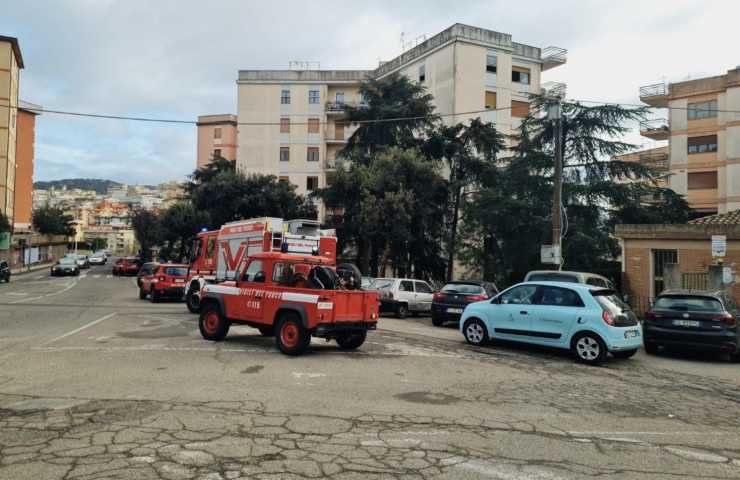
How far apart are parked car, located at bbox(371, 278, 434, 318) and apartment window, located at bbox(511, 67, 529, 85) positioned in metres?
30.0

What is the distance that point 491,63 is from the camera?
4444 cm

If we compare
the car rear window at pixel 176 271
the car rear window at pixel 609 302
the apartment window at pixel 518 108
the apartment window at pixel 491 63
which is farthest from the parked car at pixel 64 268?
the car rear window at pixel 609 302

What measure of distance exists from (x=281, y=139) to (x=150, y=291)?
103 ft

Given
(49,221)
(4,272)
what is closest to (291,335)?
(4,272)

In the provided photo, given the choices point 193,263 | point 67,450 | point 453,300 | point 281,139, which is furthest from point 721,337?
point 281,139

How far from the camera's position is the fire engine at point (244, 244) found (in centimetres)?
1889

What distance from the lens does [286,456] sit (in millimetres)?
5262

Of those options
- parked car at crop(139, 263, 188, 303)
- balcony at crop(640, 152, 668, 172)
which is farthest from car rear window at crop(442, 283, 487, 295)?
balcony at crop(640, 152, 668, 172)

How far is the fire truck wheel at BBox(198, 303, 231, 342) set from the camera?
1256cm

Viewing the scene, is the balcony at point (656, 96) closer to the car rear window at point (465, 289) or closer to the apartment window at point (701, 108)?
the apartment window at point (701, 108)

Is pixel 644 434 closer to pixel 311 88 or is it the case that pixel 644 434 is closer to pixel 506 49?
pixel 506 49

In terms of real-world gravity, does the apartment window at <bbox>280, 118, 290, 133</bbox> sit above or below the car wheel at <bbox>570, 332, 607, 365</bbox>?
above

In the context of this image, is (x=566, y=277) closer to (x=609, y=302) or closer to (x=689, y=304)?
(x=689, y=304)

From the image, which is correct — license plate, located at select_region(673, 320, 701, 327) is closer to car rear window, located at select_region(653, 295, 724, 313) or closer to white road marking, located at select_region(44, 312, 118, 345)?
car rear window, located at select_region(653, 295, 724, 313)
